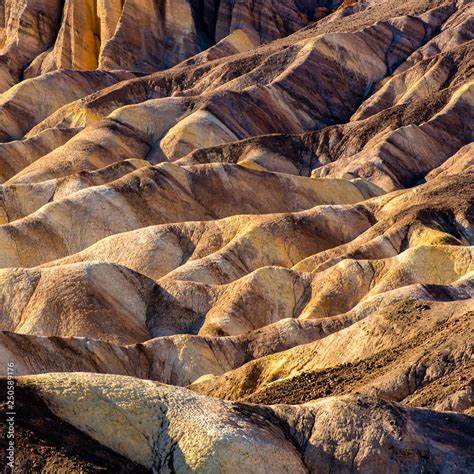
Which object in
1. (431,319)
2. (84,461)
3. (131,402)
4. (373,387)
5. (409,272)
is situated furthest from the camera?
(409,272)

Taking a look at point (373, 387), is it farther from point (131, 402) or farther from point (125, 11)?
point (125, 11)

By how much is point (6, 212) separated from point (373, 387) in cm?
4252

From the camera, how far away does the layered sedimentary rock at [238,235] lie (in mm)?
21938

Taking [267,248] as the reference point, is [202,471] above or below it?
above

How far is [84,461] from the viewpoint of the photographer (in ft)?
66.0

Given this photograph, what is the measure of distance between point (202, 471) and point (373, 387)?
935 cm

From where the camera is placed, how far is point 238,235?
5762 cm

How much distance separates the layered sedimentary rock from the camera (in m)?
21.9

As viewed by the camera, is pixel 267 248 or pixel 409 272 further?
pixel 267 248

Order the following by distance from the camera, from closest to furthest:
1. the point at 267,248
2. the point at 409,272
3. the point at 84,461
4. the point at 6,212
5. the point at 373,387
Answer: the point at 84,461
the point at 373,387
the point at 409,272
the point at 267,248
the point at 6,212

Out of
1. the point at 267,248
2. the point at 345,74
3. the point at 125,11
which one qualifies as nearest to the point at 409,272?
the point at 267,248

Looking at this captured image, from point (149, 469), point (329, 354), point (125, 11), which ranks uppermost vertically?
point (149, 469)

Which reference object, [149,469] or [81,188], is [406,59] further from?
[149,469]

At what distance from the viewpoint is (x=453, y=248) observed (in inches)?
1948
